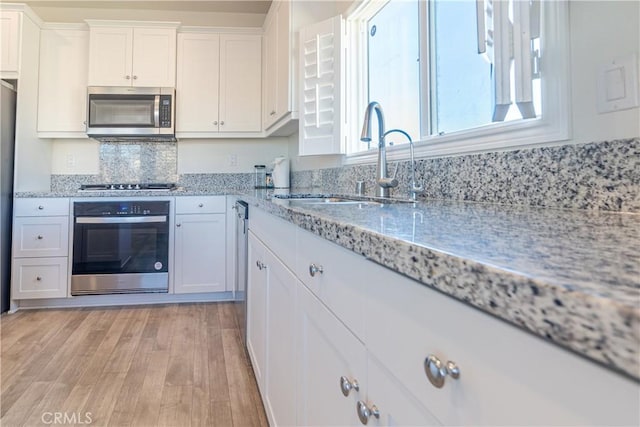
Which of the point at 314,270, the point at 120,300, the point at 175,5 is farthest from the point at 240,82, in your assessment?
the point at 314,270

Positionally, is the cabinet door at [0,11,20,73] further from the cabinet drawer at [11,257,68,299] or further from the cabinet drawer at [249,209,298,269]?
the cabinet drawer at [249,209,298,269]

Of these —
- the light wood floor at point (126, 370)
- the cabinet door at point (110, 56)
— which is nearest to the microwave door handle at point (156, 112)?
the cabinet door at point (110, 56)

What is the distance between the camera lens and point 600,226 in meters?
0.58

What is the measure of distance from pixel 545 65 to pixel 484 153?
302mm

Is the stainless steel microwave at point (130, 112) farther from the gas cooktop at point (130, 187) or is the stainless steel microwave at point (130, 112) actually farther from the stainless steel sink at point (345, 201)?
the stainless steel sink at point (345, 201)

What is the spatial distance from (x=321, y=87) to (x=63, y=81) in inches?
93.4

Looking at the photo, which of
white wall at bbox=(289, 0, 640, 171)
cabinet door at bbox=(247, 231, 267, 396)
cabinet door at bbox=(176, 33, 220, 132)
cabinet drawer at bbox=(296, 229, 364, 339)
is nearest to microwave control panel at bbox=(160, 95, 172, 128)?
cabinet door at bbox=(176, 33, 220, 132)

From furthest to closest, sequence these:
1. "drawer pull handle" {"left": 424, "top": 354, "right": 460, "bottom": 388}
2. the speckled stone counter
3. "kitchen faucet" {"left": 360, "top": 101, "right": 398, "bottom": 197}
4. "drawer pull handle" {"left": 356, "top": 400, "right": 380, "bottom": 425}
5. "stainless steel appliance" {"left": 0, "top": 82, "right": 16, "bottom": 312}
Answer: "stainless steel appliance" {"left": 0, "top": 82, "right": 16, "bottom": 312}
"kitchen faucet" {"left": 360, "top": 101, "right": 398, "bottom": 197}
"drawer pull handle" {"left": 356, "top": 400, "right": 380, "bottom": 425}
"drawer pull handle" {"left": 424, "top": 354, "right": 460, "bottom": 388}
the speckled stone counter

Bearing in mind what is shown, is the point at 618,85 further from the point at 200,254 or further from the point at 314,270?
the point at 200,254

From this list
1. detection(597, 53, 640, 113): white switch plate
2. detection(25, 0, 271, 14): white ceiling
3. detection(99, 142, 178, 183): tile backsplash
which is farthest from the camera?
detection(99, 142, 178, 183): tile backsplash

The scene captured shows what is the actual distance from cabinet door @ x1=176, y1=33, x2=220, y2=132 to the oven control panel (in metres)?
0.83

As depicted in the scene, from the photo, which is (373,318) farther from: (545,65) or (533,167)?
(545,65)

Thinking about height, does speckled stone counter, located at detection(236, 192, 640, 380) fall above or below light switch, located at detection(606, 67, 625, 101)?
below

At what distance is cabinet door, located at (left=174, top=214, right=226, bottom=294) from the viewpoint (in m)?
2.96
